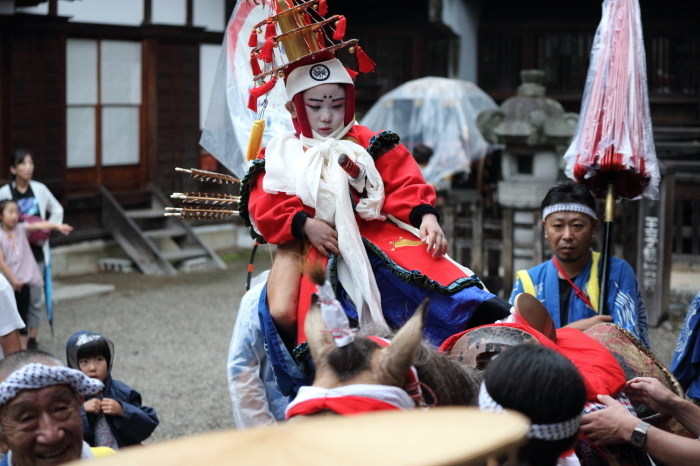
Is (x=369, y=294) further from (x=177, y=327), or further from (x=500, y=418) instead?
(x=177, y=327)

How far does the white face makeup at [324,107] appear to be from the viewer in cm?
335

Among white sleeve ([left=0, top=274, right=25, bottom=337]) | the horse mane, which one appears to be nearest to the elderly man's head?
the horse mane

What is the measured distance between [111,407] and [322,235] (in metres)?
1.54

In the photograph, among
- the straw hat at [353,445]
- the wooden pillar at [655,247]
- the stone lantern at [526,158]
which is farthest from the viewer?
the stone lantern at [526,158]

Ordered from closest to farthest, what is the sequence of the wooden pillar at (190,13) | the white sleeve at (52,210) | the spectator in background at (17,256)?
the spectator in background at (17,256) → the white sleeve at (52,210) → the wooden pillar at (190,13)

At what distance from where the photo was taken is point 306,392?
1.93 metres

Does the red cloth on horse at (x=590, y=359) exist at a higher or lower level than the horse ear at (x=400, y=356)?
lower

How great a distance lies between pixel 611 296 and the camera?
172 inches

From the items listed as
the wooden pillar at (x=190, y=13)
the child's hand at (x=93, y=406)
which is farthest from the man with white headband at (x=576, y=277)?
the wooden pillar at (x=190, y=13)

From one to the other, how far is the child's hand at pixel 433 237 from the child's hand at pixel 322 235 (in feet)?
1.08

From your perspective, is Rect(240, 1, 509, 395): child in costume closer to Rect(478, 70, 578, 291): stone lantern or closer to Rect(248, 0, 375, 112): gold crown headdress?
Rect(248, 0, 375, 112): gold crown headdress

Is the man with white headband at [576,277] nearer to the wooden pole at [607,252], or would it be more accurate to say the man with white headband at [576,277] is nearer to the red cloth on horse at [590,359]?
the wooden pole at [607,252]

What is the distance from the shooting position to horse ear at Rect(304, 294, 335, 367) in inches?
80.7

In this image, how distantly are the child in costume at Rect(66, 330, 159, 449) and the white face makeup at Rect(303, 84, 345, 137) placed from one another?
171 cm
